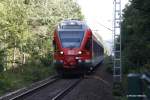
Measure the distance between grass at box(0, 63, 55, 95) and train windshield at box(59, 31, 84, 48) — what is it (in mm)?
2684

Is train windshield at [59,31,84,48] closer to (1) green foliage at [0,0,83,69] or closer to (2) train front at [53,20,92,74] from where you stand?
(2) train front at [53,20,92,74]

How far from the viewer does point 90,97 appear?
708 inches

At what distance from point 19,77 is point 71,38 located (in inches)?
159

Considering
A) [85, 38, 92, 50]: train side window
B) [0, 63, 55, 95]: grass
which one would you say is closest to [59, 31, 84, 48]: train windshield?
[85, 38, 92, 50]: train side window

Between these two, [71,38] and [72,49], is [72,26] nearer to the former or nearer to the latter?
[71,38]

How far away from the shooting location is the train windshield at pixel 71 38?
28.6 meters

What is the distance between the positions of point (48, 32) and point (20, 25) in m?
17.6

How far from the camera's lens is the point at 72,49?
28.5 metres

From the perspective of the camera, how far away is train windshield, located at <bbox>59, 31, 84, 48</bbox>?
2856 centimetres

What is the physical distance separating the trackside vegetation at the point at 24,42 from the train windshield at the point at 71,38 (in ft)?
7.11

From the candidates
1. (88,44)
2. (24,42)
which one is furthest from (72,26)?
(24,42)

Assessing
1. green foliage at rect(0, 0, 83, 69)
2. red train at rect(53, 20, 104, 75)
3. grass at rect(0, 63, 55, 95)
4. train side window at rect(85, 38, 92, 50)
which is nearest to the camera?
grass at rect(0, 63, 55, 95)

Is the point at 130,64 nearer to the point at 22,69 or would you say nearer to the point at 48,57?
the point at 22,69

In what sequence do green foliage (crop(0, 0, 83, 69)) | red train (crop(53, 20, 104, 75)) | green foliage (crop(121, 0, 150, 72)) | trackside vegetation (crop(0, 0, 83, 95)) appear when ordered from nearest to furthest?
green foliage (crop(121, 0, 150, 72)) → trackside vegetation (crop(0, 0, 83, 95)) → green foliage (crop(0, 0, 83, 69)) → red train (crop(53, 20, 104, 75))
